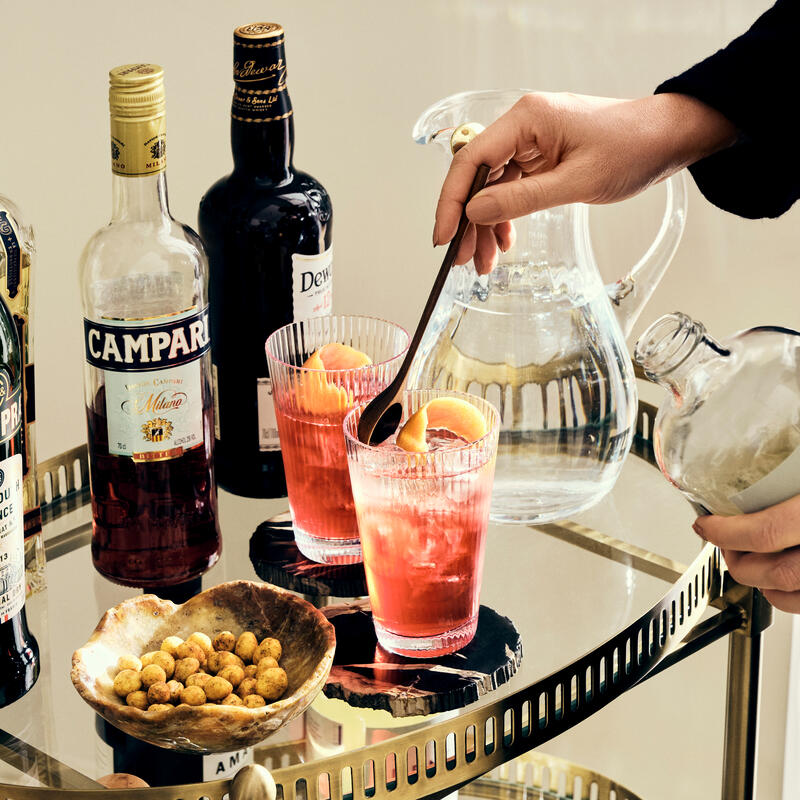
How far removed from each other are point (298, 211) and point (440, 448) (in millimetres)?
246

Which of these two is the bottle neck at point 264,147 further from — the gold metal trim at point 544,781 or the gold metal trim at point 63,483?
the gold metal trim at point 544,781

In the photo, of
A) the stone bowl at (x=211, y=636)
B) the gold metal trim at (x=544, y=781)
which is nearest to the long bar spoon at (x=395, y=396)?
the stone bowl at (x=211, y=636)

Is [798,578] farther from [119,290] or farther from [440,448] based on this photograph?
[119,290]

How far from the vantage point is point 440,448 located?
739 mm

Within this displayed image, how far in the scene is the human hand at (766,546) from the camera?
664mm

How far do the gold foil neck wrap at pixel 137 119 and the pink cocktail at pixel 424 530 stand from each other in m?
0.21

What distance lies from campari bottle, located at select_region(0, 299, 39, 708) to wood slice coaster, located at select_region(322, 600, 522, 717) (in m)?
0.20

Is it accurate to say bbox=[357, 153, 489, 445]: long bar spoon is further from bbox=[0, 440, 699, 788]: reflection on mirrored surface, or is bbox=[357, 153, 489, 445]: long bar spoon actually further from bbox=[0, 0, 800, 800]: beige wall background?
bbox=[0, 0, 800, 800]: beige wall background

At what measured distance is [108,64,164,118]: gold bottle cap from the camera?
0.71m

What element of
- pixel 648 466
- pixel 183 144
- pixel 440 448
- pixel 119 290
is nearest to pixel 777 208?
pixel 648 466

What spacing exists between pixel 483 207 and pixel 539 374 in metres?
0.13

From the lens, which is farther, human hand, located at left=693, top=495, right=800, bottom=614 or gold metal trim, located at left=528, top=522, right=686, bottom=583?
gold metal trim, located at left=528, top=522, right=686, bottom=583

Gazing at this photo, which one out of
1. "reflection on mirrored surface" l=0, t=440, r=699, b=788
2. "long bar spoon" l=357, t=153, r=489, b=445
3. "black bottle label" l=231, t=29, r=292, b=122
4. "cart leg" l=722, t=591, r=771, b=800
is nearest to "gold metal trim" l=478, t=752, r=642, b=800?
"cart leg" l=722, t=591, r=771, b=800

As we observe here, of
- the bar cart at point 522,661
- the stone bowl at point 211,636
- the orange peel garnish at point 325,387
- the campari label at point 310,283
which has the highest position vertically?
the campari label at point 310,283
